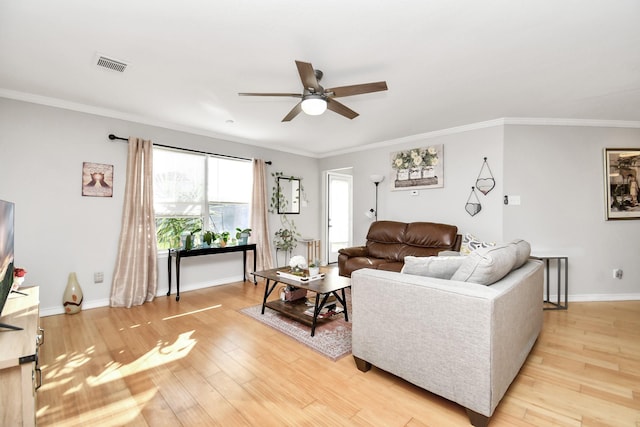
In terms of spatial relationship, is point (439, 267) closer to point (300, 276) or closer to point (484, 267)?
point (484, 267)

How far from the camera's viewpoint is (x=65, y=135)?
3.30 m

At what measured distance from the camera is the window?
407 centimetres

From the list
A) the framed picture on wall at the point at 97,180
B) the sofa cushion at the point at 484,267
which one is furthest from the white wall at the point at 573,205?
the framed picture on wall at the point at 97,180

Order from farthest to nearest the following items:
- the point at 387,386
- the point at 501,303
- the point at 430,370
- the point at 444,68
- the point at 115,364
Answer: the point at 444,68
the point at 115,364
the point at 387,386
the point at 430,370
the point at 501,303

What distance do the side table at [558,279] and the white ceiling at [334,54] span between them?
5.84 feet

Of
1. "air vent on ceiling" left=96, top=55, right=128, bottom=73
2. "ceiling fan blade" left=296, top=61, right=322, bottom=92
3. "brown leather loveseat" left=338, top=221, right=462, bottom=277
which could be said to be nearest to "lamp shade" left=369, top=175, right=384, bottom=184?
"brown leather loveseat" left=338, top=221, right=462, bottom=277

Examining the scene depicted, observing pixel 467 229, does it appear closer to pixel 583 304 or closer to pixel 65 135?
pixel 583 304

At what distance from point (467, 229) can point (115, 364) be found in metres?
4.22

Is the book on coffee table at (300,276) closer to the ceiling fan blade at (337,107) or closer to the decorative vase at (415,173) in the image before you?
the ceiling fan blade at (337,107)

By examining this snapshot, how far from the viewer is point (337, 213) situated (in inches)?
263

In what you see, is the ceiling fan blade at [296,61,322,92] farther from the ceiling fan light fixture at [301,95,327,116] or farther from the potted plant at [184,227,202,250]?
the potted plant at [184,227,202,250]

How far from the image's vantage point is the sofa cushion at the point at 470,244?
11.5ft

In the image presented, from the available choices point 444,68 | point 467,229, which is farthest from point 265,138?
point 467,229

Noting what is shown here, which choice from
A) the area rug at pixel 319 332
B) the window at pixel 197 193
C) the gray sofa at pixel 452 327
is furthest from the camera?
the window at pixel 197 193
